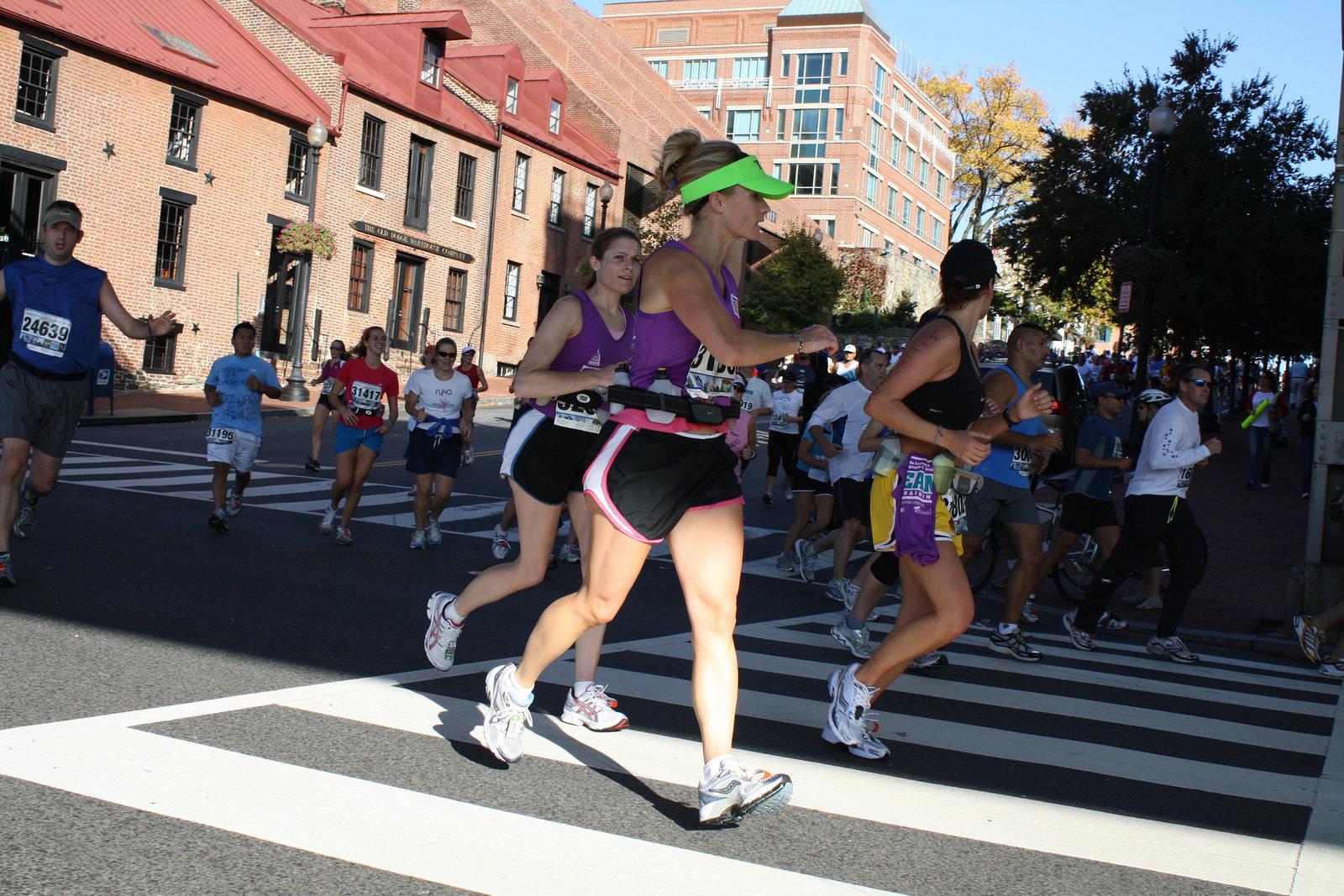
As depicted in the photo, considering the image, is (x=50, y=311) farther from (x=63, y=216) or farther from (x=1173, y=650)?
(x=1173, y=650)

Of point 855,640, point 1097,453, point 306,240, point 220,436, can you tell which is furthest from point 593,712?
point 306,240

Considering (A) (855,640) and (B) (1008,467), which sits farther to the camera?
(B) (1008,467)

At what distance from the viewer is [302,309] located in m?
30.5

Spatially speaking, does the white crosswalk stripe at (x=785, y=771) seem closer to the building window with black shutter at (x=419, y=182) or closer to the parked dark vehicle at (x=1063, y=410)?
the parked dark vehicle at (x=1063, y=410)

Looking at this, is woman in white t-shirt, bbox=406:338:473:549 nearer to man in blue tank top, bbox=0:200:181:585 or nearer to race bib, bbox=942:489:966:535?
man in blue tank top, bbox=0:200:181:585

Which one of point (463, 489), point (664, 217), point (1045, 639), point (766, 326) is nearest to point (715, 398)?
point (1045, 639)

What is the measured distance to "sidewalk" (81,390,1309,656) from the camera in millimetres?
10094

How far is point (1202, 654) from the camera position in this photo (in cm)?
879

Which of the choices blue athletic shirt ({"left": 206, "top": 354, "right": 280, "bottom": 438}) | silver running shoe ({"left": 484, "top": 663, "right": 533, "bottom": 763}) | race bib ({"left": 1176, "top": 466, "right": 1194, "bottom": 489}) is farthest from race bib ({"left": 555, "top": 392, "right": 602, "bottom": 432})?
blue athletic shirt ({"left": 206, "top": 354, "right": 280, "bottom": 438})

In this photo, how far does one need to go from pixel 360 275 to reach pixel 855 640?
2848 centimetres

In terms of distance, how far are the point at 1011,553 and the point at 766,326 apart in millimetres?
42747

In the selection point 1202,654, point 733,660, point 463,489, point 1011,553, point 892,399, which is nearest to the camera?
point 733,660

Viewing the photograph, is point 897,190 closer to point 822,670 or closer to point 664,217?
point 664,217

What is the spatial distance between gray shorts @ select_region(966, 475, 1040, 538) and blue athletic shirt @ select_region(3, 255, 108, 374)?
17.3ft
